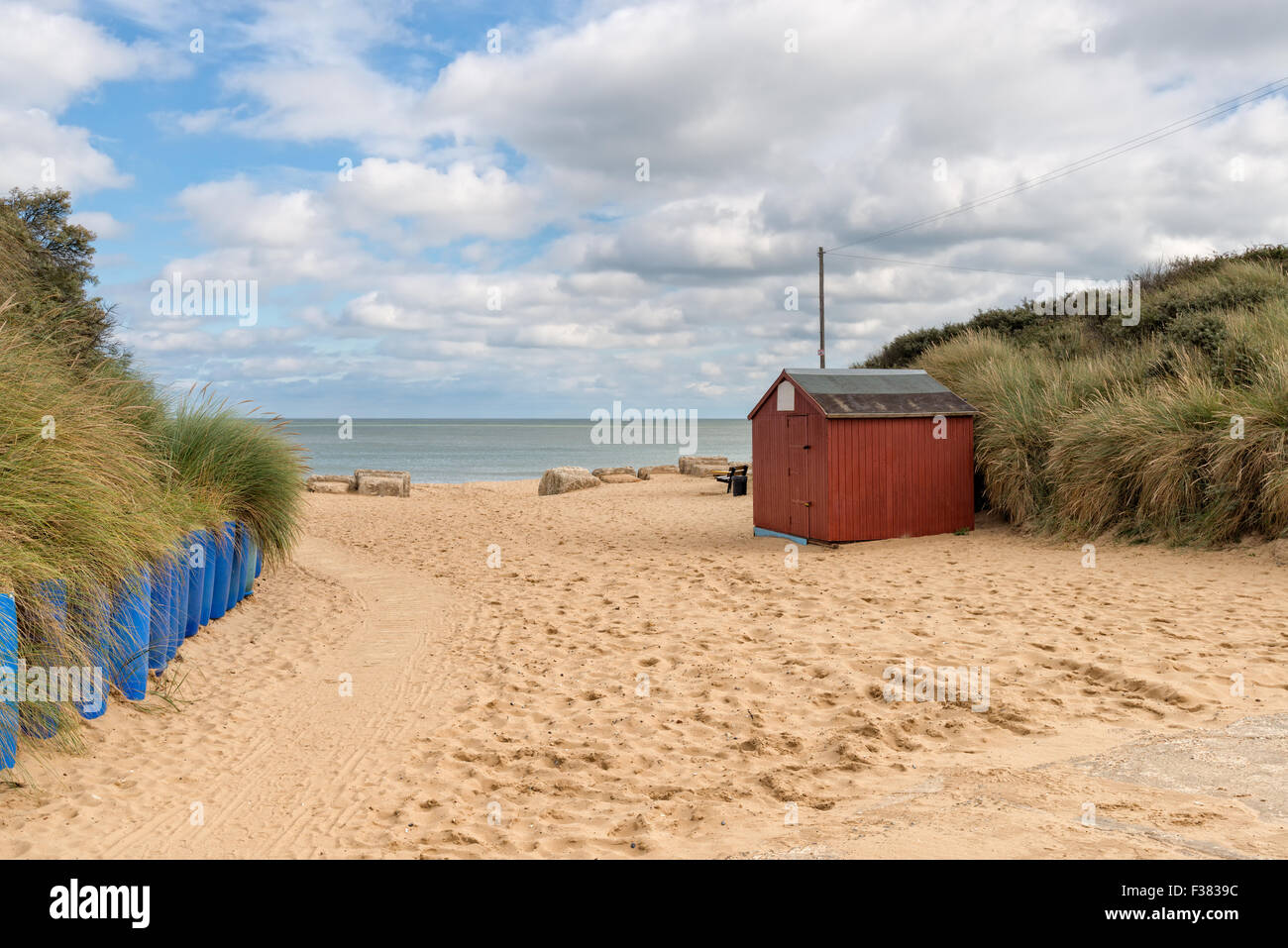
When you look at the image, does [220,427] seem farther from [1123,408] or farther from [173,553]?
[1123,408]

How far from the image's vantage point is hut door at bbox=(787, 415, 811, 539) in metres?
13.4

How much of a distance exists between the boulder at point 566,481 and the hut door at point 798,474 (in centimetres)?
1278

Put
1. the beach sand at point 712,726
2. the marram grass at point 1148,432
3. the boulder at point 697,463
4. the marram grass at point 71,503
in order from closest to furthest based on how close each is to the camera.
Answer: the beach sand at point 712,726 → the marram grass at point 71,503 → the marram grass at point 1148,432 → the boulder at point 697,463

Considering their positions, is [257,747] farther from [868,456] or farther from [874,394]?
[874,394]

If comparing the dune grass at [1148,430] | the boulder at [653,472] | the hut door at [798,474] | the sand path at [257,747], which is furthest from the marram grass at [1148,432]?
the boulder at [653,472]

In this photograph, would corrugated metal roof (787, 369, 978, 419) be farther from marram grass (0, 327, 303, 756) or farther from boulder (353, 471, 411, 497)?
boulder (353, 471, 411, 497)

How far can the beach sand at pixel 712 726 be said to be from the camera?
388 centimetres

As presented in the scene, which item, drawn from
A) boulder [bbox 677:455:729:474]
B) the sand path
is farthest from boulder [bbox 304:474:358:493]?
the sand path

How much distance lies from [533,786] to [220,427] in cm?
657

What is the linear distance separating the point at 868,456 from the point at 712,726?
845cm

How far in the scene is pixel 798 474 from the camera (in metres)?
13.7

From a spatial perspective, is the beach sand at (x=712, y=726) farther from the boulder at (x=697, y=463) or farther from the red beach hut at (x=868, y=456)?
the boulder at (x=697, y=463)

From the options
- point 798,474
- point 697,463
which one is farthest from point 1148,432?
point 697,463
